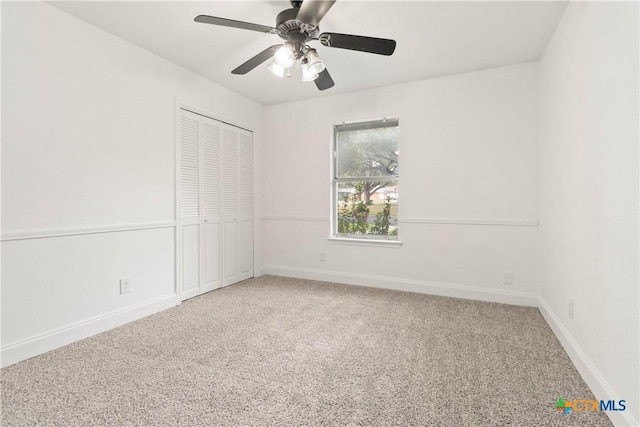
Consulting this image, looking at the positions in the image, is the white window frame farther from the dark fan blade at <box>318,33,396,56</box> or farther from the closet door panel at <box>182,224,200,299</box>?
the dark fan blade at <box>318,33,396,56</box>

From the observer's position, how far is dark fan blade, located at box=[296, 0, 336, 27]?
1.70 metres

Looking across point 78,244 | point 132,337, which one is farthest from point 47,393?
point 78,244

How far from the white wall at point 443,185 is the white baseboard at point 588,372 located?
2.83 feet

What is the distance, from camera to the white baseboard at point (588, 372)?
1.40 meters

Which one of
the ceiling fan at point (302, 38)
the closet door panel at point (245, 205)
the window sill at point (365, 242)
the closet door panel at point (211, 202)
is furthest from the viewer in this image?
the closet door panel at point (245, 205)

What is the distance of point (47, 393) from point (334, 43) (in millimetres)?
2652

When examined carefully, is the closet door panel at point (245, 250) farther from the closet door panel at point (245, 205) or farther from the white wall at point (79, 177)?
the white wall at point (79, 177)

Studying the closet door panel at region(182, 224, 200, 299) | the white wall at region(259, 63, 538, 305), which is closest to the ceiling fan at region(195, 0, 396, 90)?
the white wall at region(259, 63, 538, 305)

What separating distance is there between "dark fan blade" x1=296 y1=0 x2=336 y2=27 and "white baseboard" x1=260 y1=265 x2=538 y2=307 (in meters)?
2.89

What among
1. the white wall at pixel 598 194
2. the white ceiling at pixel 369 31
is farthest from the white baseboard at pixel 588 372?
the white ceiling at pixel 369 31

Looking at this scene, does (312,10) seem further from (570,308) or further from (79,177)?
(570,308)

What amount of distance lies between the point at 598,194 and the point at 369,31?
193 centimetres

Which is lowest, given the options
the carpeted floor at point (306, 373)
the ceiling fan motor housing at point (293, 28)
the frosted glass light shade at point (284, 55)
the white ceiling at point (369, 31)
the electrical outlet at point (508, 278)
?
the carpeted floor at point (306, 373)

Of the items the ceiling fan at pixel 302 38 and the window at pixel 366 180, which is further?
the window at pixel 366 180
